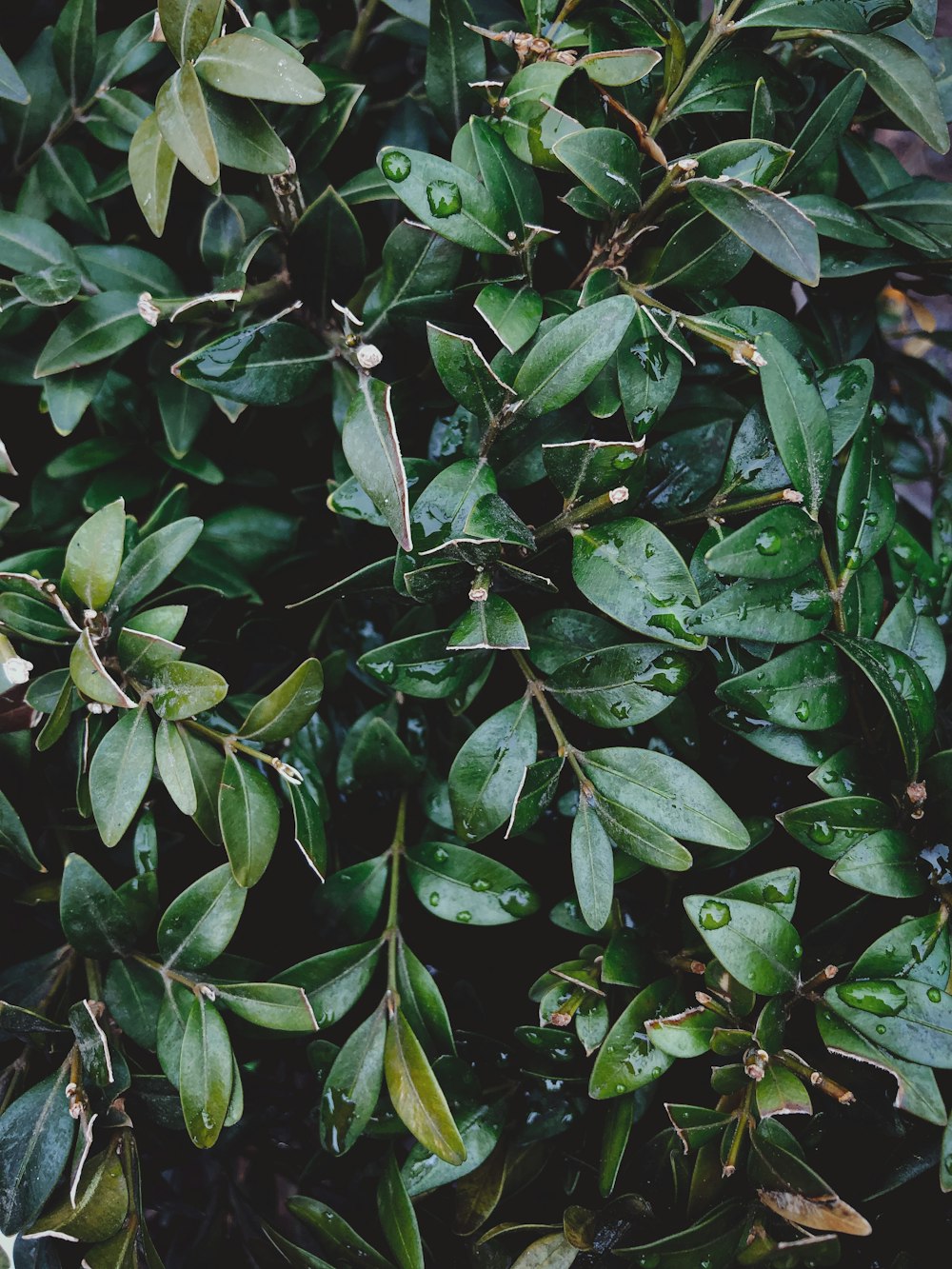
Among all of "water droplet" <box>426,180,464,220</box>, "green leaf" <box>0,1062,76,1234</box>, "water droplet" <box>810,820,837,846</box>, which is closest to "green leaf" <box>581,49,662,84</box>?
"water droplet" <box>426,180,464,220</box>

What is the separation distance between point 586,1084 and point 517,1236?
145 millimetres

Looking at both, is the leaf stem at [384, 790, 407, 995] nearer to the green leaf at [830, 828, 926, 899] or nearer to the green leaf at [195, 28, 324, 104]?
the green leaf at [830, 828, 926, 899]

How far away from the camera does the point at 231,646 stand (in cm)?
91

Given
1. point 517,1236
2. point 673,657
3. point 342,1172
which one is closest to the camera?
point 673,657

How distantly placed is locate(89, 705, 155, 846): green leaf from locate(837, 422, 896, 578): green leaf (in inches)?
22.1

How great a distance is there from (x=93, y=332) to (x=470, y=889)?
59 cm

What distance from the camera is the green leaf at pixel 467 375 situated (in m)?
0.63

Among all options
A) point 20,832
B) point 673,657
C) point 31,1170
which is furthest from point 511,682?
point 31,1170

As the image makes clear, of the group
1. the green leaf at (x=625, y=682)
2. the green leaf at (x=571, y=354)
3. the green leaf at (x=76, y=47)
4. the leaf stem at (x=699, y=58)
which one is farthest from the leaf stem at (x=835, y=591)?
the green leaf at (x=76, y=47)

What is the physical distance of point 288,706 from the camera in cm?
71

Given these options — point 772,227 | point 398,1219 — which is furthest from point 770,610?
point 398,1219

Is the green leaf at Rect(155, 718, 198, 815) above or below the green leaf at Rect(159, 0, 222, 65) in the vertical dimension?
below

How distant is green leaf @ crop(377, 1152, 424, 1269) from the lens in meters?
0.74

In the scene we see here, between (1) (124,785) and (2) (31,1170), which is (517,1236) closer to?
(2) (31,1170)
